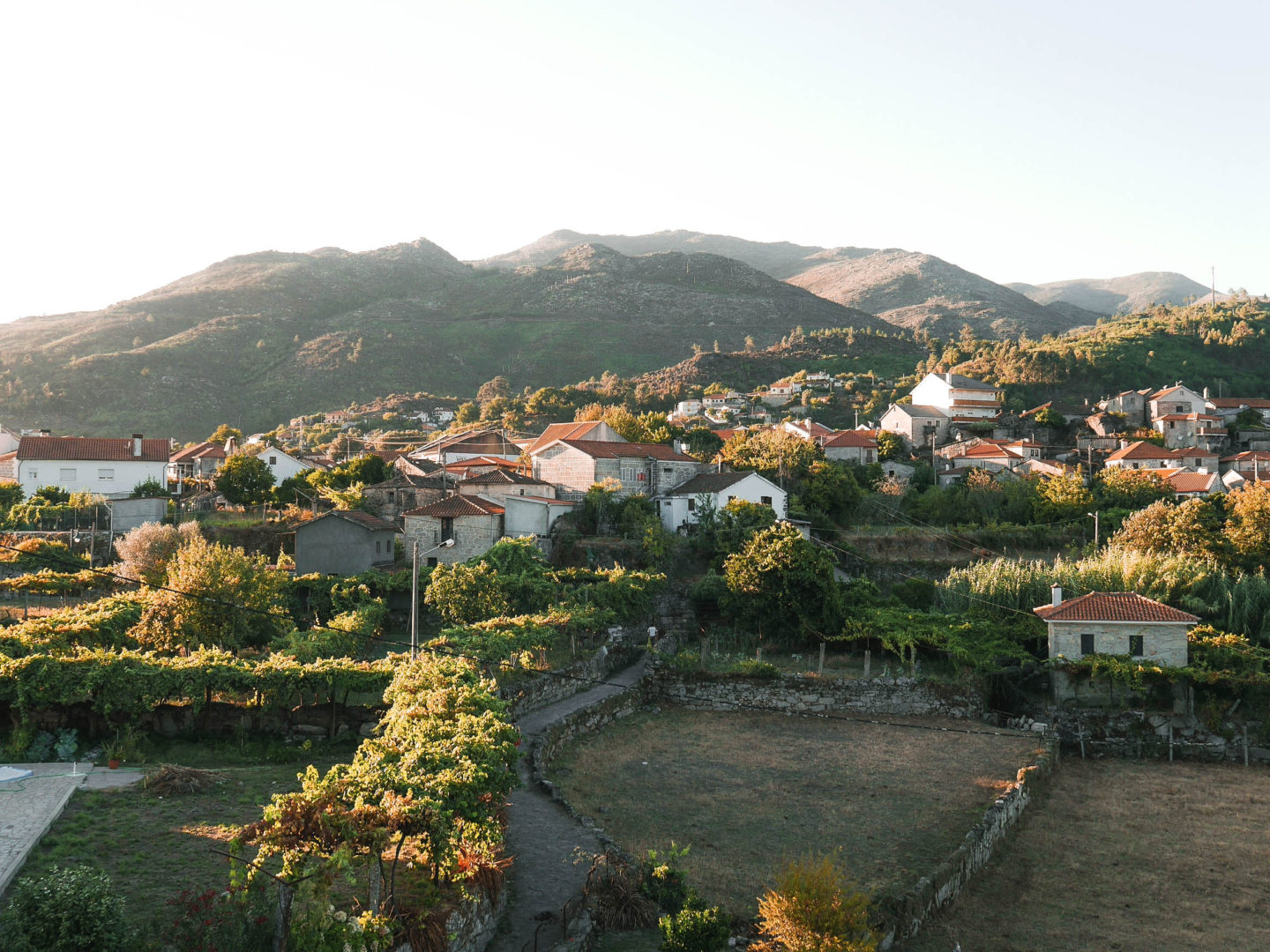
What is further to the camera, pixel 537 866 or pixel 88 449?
pixel 88 449

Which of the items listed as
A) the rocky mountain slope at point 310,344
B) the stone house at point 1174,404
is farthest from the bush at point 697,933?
the rocky mountain slope at point 310,344

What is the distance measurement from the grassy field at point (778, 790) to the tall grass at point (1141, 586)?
8.57m

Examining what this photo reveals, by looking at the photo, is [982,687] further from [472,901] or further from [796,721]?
[472,901]

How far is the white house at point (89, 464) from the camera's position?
161ft

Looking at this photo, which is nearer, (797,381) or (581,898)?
(581,898)

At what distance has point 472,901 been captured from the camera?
10945 millimetres

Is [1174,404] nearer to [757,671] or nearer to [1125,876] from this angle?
[757,671]

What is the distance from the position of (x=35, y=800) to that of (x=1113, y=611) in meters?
28.6

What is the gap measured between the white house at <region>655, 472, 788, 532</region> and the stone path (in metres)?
25.7

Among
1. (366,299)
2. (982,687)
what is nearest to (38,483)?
(982,687)

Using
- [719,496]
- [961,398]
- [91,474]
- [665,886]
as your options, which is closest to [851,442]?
[961,398]

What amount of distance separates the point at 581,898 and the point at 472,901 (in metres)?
2.17

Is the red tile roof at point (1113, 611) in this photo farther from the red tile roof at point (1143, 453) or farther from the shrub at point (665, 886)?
the red tile roof at point (1143, 453)

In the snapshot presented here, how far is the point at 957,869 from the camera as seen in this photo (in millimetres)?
15148
